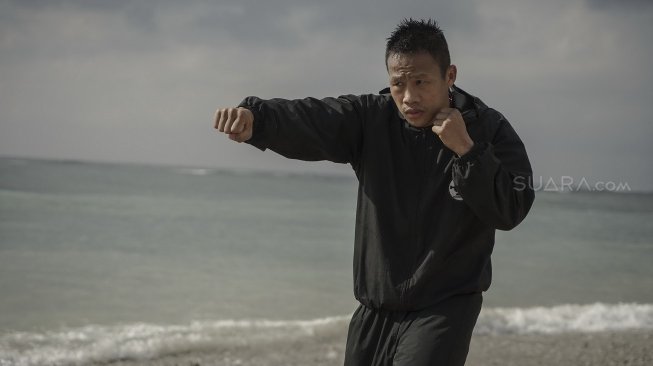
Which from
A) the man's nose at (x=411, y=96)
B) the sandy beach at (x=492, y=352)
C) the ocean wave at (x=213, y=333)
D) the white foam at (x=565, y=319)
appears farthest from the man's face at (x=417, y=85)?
the white foam at (x=565, y=319)

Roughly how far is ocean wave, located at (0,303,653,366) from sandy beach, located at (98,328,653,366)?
0.15 m

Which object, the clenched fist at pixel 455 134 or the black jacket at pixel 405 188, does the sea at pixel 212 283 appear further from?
the clenched fist at pixel 455 134

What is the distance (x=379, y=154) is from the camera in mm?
3109

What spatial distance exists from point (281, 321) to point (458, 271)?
6.08 meters

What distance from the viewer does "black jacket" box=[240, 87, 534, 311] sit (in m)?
2.92

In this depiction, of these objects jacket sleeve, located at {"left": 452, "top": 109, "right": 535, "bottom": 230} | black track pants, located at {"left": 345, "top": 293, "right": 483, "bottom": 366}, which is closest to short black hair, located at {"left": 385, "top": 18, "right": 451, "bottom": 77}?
jacket sleeve, located at {"left": 452, "top": 109, "right": 535, "bottom": 230}

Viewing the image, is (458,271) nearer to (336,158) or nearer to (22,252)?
(336,158)

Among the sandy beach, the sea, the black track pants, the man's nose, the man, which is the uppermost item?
the man's nose

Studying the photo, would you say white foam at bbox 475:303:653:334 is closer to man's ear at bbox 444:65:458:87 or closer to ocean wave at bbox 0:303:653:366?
ocean wave at bbox 0:303:653:366

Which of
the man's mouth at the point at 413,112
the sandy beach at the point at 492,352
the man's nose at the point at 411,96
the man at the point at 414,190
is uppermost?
the man's nose at the point at 411,96

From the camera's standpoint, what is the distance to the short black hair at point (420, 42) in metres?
2.92

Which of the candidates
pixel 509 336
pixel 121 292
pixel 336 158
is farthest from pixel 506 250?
pixel 336 158

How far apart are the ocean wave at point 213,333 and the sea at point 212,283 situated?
2cm

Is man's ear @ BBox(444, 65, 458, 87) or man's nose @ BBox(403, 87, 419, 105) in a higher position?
man's ear @ BBox(444, 65, 458, 87)
